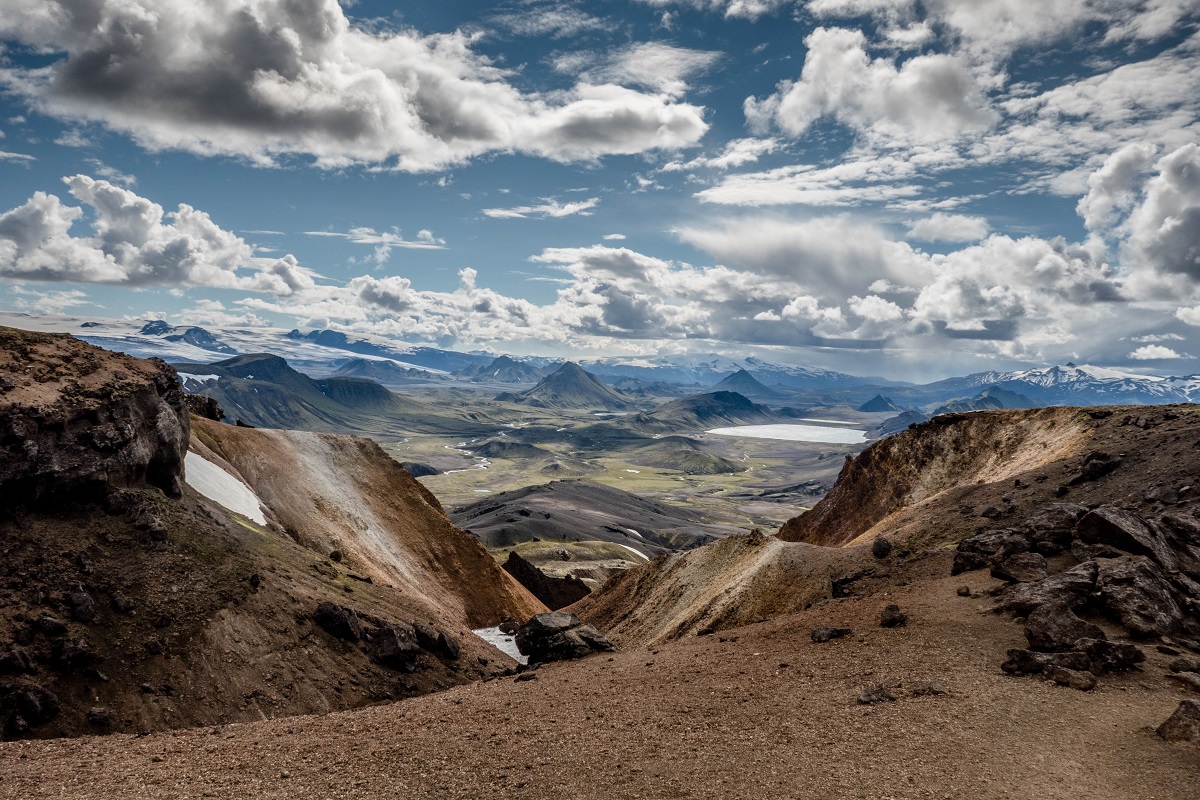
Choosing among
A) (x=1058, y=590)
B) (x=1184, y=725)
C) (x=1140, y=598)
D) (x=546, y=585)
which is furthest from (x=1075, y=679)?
(x=546, y=585)

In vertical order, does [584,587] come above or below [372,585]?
below

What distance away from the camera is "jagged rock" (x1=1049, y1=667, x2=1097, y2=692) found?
24766mm

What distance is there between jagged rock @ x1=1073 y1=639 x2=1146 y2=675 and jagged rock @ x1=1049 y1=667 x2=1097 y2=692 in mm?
966

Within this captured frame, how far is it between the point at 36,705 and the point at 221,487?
4050 cm

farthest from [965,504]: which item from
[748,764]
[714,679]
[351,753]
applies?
[351,753]

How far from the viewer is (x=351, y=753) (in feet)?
82.8

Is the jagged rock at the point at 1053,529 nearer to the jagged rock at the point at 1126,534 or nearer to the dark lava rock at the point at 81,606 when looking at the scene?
the jagged rock at the point at 1126,534

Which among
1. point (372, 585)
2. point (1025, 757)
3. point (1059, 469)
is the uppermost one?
point (1059, 469)

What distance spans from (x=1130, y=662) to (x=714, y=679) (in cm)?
1669

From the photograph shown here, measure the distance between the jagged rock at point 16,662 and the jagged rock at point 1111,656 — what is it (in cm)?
4760

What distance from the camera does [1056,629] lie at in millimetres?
27562

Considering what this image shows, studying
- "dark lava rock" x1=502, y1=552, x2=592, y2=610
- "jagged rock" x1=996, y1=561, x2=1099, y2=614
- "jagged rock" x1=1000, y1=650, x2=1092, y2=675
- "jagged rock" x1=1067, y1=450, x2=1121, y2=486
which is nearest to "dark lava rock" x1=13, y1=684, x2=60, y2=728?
"jagged rock" x1=1000, y1=650, x2=1092, y2=675

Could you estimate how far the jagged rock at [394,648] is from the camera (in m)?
45.4

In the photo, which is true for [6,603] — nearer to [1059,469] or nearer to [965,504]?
[965,504]
